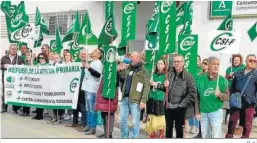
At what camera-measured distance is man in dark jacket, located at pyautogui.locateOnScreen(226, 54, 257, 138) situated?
6.32 meters

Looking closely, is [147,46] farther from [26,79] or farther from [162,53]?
[26,79]

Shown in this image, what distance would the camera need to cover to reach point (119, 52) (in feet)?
21.9

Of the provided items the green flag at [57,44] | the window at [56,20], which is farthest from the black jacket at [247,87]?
the window at [56,20]

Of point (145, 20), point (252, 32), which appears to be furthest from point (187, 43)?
point (145, 20)

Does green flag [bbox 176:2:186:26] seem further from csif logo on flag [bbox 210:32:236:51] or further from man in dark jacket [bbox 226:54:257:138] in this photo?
csif logo on flag [bbox 210:32:236:51]

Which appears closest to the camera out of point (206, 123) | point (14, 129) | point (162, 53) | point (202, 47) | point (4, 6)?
point (206, 123)

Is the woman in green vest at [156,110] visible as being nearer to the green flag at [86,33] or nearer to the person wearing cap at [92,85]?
the person wearing cap at [92,85]

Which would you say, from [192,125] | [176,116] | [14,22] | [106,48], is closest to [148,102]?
[176,116]

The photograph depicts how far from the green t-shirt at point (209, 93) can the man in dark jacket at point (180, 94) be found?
172mm

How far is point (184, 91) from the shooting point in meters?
5.56

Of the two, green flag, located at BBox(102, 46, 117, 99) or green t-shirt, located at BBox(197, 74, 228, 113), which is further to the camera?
green flag, located at BBox(102, 46, 117, 99)

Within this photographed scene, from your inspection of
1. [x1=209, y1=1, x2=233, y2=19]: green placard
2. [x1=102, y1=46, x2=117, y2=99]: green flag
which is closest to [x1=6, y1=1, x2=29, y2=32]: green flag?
[x1=102, y1=46, x2=117, y2=99]: green flag

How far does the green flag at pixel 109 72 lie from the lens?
6355 millimetres

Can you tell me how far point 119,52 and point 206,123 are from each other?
199 centimetres
